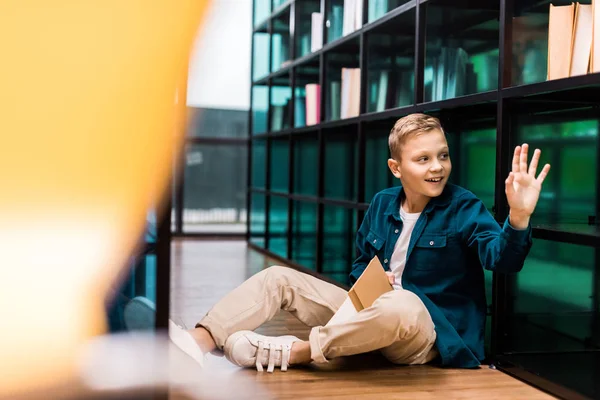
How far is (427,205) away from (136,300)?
3.61 feet

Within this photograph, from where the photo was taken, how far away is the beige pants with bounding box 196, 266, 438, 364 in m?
1.66

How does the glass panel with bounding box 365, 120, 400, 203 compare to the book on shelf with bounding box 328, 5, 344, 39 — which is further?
the book on shelf with bounding box 328, 5, 344, 39

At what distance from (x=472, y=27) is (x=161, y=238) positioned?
1.82m

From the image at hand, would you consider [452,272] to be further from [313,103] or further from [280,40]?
[280,40]

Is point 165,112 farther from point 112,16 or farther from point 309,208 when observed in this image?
point 309,208

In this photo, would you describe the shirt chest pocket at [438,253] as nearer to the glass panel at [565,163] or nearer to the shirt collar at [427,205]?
the shirt collar at [427,205]

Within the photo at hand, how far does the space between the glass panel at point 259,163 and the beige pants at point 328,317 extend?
2.91 metres

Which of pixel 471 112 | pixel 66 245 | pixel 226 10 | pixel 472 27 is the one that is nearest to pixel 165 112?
pixel 66 245

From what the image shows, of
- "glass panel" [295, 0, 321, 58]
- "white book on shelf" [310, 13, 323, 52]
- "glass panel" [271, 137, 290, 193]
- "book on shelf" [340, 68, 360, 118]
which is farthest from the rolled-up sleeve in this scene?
"glass panel" [271, 137, 290, 193]

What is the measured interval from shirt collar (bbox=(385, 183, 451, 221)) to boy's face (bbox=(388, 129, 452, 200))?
0.8 inches

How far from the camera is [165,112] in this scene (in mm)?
807

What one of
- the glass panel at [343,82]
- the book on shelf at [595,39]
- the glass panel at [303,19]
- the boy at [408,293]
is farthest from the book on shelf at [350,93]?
the book on shelf at [595,39]

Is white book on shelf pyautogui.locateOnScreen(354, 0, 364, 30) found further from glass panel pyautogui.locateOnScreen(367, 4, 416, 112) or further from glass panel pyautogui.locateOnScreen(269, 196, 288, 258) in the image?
glass panel pyautogui.locateOnScreen(269, 196, 288, 258)

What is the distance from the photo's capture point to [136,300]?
0.90 m
